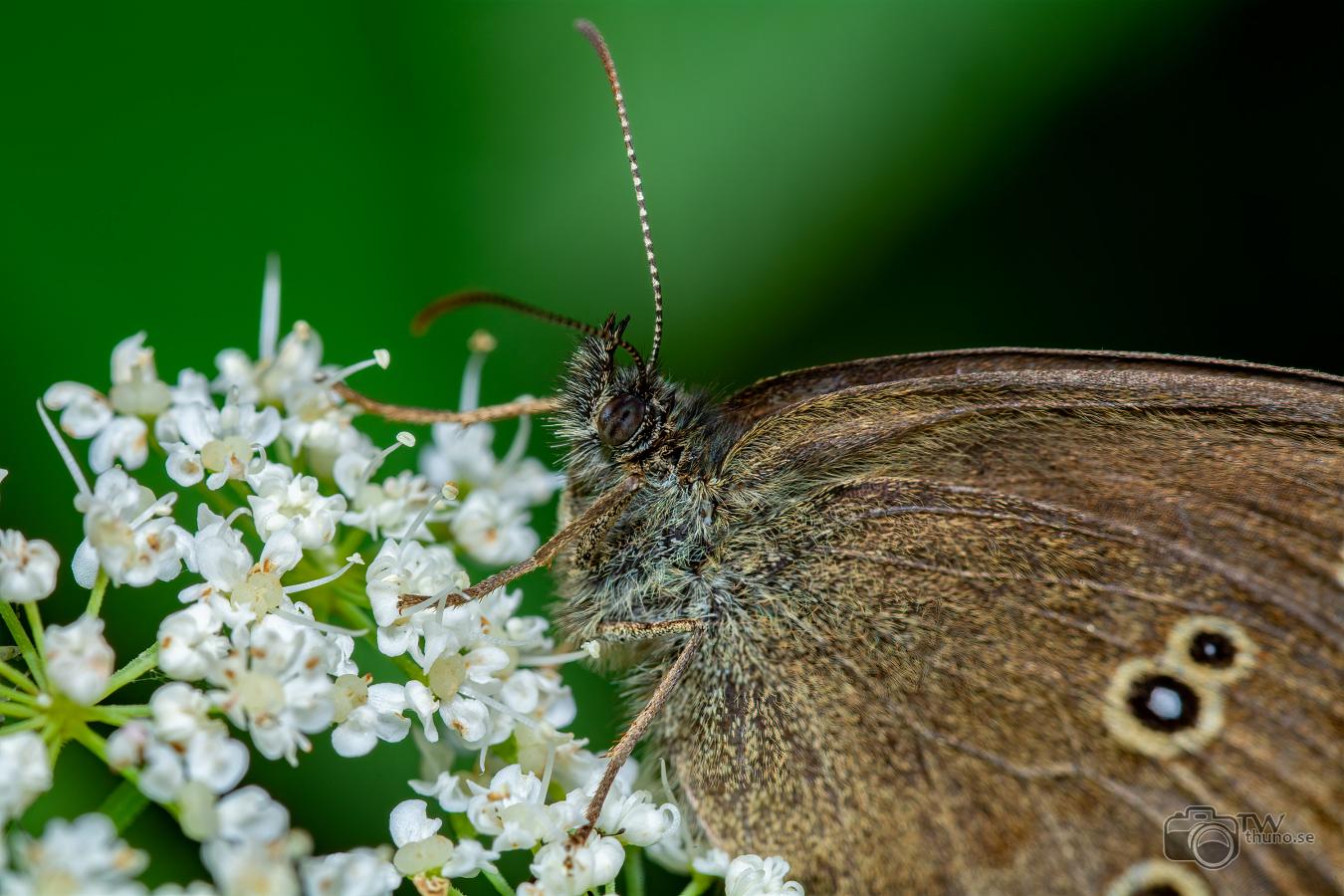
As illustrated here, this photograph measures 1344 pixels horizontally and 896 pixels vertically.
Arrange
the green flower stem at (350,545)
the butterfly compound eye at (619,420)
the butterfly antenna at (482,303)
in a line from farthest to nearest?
the butterfly antenna at (482,303) < the butterfly compound eye at (619,420) < the green flower stem at (350,545)

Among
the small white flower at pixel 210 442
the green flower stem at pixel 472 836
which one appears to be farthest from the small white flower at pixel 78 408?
the green flower stem at pixel 472 836

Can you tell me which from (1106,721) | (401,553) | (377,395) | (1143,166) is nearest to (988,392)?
(1106,721)

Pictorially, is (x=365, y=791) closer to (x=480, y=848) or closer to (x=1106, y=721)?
(x=480, y=848)

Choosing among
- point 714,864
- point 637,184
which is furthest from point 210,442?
point 714,864

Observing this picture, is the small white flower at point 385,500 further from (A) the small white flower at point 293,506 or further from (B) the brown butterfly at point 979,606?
(B) the brown butterfly at point 979,606

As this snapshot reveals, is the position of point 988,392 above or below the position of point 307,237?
above

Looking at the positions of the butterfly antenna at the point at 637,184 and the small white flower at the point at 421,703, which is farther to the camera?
the butterfly antenna at the point at 637,184

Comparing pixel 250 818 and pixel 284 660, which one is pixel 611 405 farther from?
pixel 250 818

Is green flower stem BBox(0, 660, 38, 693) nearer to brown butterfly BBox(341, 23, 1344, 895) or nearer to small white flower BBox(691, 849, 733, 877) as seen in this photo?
brown butterfly BBox(341, 23, 1344, 895)
